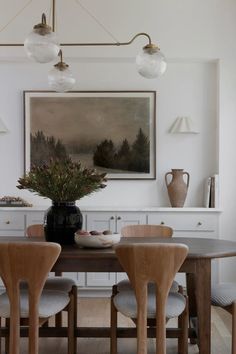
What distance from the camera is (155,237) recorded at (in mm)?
3281

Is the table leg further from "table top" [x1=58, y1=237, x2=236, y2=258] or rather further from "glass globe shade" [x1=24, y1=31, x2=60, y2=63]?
"glass globe shade" [x1=24, y1=31, x2=60, y2=63]

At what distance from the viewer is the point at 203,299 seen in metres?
2.56

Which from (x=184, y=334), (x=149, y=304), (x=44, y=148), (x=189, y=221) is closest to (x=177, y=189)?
(x=189, y=221)

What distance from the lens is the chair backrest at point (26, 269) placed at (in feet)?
7.57

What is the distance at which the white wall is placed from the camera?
15.4 feet

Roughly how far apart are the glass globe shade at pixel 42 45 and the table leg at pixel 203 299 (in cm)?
148

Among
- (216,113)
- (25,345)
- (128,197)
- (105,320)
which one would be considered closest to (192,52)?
(216,113)

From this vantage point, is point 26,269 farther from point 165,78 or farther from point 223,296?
point 165,78

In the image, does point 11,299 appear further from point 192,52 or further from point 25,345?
point 192,52

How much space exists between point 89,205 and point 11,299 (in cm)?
253

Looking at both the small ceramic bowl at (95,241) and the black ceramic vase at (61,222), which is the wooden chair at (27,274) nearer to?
the small ceramic bowl at (95,241)

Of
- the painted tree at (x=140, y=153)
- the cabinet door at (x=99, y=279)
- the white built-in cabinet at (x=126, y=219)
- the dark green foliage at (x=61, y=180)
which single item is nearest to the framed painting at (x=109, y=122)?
the painted tree at (x=140, y=153)

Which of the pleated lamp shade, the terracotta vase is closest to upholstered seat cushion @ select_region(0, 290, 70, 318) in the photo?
the terracotta vase

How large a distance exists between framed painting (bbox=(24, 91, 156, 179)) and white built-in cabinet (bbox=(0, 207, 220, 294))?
0.57 m
